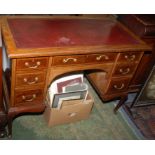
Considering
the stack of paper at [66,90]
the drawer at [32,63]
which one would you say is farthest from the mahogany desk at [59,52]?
the stack of paper at [66,90]

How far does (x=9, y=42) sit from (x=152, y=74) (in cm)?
150

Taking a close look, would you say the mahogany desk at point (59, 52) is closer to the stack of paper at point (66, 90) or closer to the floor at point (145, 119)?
the stack of paper at point (66, 90)

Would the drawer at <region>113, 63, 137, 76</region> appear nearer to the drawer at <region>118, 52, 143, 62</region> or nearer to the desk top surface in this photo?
the drawer at <region>118, 52, 143, 62</region>

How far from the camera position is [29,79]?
5.78 feet

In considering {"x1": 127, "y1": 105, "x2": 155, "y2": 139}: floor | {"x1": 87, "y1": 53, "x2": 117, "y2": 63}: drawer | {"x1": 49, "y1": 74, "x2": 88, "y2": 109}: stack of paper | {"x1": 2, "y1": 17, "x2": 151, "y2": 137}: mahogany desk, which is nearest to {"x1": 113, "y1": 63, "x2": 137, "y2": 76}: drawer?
{"x1": 2, "y1": 17, "x2": 151, "y2": 137}: mahogany desk

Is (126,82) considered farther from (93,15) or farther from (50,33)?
(50,33)

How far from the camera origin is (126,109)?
273 centimetres

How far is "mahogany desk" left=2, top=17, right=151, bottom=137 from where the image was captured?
1663mm

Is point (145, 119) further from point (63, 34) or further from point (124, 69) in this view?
point (63, 34)

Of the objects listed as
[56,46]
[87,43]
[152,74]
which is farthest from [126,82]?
[56,46]

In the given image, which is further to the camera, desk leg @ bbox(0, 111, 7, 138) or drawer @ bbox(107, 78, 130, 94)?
drawer @ bbox(107, 78, 130, 94)

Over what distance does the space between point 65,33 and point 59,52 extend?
0.31m

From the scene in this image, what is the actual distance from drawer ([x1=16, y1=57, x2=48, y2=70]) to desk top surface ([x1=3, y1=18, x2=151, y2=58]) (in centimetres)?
9

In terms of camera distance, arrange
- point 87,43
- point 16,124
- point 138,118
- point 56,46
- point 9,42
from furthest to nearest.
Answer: point 138,118, point 16,124, point 87,43, point 56,46, point 9,42
